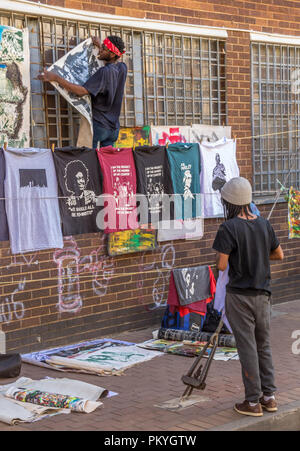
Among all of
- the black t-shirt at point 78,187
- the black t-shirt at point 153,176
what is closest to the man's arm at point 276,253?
the black t-shirt at point 78,187

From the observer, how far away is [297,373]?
7.56 metres

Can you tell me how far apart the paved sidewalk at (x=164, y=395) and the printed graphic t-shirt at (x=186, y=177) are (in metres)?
1.83

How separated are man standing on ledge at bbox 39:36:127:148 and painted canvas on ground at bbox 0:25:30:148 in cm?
61

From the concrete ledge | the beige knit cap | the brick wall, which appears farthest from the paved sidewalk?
the beige knit cap

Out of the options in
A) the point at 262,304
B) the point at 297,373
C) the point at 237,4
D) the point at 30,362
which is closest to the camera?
the point at 262,304

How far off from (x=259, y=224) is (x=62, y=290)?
3.21m

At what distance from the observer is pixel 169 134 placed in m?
9.96

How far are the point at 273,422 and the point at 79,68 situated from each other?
465cm

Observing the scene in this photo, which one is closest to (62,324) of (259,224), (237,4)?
(259,224)

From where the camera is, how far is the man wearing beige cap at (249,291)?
20.5 feet

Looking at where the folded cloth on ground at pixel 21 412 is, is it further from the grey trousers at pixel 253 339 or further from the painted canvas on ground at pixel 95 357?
the grey trousers at pixel 253 339

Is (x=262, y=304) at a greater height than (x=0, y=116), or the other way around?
(x=0, y=116)

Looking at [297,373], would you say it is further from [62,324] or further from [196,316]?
[62,324]

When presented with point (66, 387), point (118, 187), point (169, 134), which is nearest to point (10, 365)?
point (66, 387)
